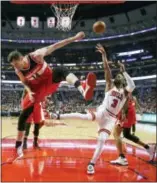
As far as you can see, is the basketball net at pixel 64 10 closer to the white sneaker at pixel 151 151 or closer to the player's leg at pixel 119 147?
the player's leg at pixel 119 147

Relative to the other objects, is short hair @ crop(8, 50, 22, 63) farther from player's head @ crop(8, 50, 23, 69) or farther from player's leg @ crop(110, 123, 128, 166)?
player's leg @ crop(110, 123, 128, 166)

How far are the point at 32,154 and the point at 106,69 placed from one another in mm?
2752

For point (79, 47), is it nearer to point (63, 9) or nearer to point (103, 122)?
point (63, 9)

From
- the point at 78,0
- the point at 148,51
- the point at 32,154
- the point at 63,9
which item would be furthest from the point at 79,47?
Answer: the point at 32,154

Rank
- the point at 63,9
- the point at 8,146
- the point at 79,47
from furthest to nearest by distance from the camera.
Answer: the point at 79,47 < the point at 63,9 < the point at 8,146

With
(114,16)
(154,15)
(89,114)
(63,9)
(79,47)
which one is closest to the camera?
(89,114)

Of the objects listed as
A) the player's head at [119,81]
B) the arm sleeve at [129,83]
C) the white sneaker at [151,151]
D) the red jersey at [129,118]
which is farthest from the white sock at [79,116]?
the white sneaker at [151,151]

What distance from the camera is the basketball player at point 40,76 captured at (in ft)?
17.2

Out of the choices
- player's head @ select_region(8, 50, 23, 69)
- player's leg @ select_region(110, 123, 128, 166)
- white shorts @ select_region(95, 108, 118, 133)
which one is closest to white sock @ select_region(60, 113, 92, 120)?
white shorts @ select_region(95, 108, 118, 133)

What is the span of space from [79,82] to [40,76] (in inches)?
29.0

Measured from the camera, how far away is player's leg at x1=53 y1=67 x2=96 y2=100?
525 cm

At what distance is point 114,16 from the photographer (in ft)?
114

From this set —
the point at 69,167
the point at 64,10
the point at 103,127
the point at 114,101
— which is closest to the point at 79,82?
the point at 114,101

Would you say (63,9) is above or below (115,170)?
above
